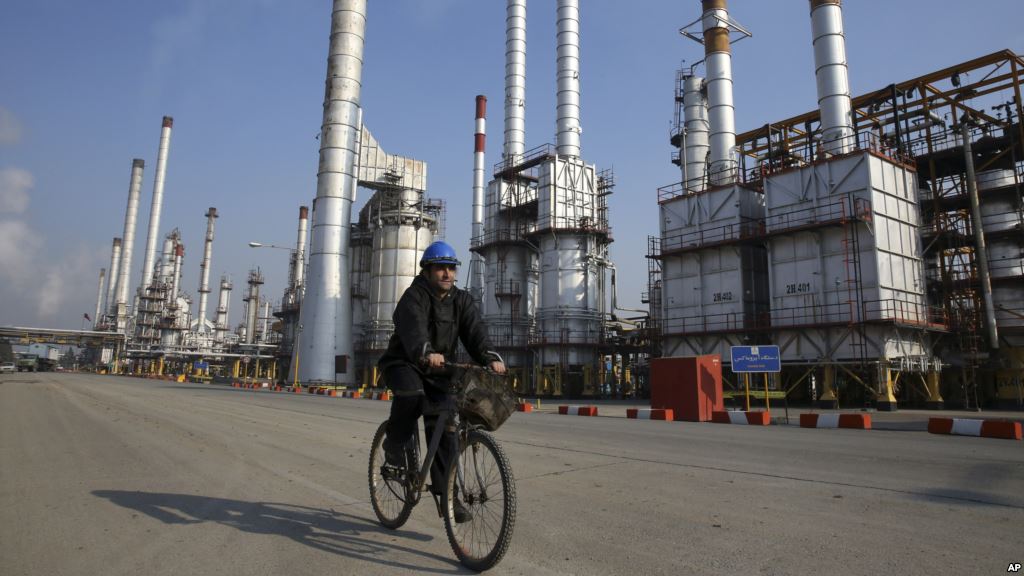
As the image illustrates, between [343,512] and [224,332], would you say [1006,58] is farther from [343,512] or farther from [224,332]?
[224,332]

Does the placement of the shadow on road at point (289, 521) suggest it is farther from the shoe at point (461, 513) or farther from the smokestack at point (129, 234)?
the smokestack at point (129, 234)

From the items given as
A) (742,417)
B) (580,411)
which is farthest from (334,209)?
(742,417)

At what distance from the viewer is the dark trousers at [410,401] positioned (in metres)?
3.65

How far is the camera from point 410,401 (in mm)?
3762

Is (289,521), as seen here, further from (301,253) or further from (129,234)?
(129,234)

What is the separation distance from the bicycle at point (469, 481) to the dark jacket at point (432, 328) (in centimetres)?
28

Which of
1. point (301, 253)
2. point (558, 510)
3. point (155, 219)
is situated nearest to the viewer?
point (558, 510)

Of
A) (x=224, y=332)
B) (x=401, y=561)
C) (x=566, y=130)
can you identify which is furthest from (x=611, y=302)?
(x=224, y=332)

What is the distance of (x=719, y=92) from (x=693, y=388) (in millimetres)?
22153

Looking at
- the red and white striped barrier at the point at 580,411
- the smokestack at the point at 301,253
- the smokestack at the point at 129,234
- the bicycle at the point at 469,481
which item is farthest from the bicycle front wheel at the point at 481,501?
the smokestack at the point at 129,234

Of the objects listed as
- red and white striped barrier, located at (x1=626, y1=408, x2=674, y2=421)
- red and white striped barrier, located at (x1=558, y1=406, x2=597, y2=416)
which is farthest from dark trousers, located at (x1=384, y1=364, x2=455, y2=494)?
red and white striped barrier, located at (x1=558, y1=406, x2=597, y2=416)

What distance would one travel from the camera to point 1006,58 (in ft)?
88.9

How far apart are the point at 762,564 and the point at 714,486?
7.72ft

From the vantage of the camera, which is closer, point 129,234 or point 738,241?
point 738,241
